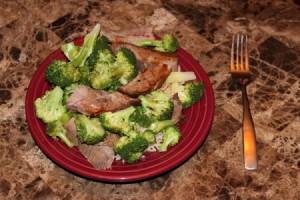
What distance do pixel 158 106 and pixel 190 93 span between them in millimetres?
160

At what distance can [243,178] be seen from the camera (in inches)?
70.6

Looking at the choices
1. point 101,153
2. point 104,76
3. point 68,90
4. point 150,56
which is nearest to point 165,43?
point 150,56

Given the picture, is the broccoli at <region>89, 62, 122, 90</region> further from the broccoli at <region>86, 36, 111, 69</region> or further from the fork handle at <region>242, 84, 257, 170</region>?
the fork handle at <region>242, 84, 257, 170</region>

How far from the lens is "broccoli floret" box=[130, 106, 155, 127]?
170cm

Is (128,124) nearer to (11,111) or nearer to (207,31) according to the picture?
(11,111)

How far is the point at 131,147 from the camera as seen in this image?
160cm

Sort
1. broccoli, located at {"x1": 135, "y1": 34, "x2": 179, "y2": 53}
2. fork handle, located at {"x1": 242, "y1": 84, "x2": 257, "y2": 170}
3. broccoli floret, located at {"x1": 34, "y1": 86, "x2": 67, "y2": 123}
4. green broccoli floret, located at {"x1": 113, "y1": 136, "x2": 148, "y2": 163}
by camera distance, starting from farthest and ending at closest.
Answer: broccoli, located at {"x1": 135, "y1": 34, "x2": 179, "y2": 53}
fork handle, located at {"x1": 242, "y1": 84, "x2": 257, "y2": 170}
broccoli floret, located at {"x1": 34, "y1": 86, "x2": 67, "y2": 123}
green broccoli floret, located at {"x1": 113, "y1": 136, "x2": 148, "y2": 163}

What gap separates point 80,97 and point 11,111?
0.48 metres

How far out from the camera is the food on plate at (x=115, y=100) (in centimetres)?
165

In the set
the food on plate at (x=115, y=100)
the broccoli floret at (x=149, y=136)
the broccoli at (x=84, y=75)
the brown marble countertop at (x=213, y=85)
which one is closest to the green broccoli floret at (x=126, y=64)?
the food on plate at (x=115, y=100)

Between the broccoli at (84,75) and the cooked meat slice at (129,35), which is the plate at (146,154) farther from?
the cooked meat slice at (129,35)

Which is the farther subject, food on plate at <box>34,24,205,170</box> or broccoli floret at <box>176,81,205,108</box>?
broccoli floret at <box>176,81,205,108</box>

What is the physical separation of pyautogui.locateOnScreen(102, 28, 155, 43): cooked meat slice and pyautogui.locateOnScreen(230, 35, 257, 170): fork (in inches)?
16.3

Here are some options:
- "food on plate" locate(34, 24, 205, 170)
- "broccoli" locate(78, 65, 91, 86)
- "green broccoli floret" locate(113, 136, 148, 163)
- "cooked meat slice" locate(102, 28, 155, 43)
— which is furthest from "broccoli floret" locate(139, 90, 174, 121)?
"cooked meat slice" locate(102, 28, 155, 43)
